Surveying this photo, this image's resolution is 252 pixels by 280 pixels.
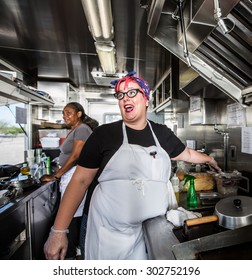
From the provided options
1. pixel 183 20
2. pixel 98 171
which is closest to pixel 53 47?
pixel 183 20

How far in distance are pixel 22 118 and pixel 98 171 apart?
2.14m

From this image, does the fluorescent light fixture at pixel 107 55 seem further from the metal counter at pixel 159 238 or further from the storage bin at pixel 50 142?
the metal counter at pixel 159 238

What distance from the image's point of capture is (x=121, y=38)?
183 cm

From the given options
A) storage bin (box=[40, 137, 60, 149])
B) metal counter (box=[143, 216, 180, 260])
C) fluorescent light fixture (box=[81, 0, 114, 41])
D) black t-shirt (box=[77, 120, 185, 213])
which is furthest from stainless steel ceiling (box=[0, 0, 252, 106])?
storage bin (box=[40, 137, 60, 149])

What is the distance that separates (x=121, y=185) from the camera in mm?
898

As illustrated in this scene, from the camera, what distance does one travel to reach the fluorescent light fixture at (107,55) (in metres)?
1.76

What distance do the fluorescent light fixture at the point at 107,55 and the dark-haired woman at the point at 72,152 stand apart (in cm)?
64

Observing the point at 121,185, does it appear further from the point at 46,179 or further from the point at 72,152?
the point at 46,179

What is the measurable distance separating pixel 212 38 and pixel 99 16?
30.6 inches

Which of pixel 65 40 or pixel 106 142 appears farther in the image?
pixel 65 40

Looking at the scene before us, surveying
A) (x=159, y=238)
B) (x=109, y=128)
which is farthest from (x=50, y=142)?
(x=159, y=238)


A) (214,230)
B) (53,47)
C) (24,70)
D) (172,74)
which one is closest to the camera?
(214,230)

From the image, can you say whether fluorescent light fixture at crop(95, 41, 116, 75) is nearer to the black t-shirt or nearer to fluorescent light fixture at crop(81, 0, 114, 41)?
fluorescent light fixture at crop(81, 0, 114, 41)

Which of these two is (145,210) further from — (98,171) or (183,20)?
(183,20)
